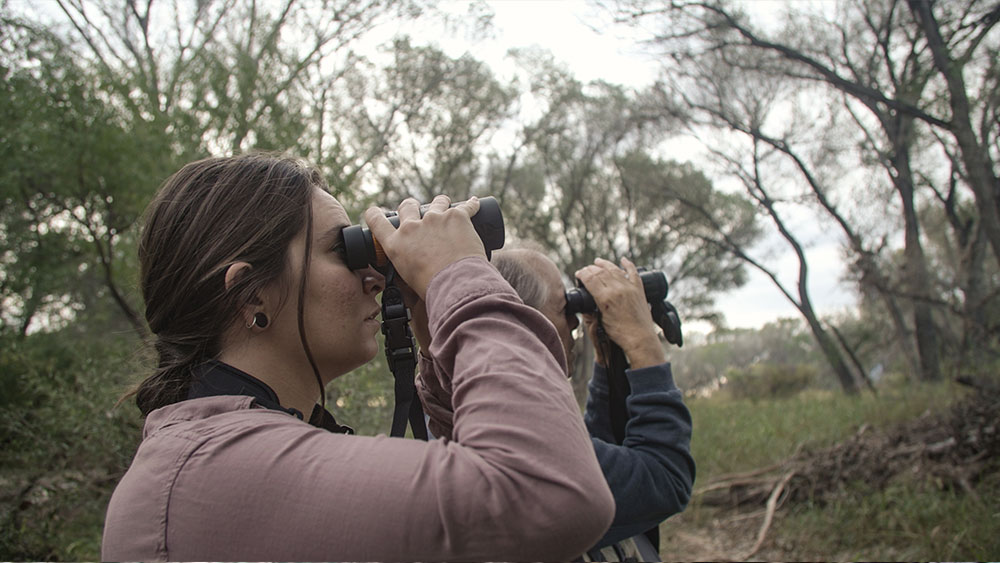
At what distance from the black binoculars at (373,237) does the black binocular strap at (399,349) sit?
4cm

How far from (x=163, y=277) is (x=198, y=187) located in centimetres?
16

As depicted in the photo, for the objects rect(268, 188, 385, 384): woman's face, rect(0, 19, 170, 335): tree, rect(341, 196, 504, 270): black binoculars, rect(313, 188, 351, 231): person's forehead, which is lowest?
rect(268, 188, 385, 384): woman's face

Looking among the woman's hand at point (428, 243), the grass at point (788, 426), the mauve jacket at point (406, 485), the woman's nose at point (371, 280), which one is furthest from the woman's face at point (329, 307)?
the grass at point (788, 426)

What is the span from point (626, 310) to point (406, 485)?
4.27 ft

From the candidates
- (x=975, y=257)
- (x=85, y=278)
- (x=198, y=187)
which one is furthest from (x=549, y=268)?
(x=975, y=257)

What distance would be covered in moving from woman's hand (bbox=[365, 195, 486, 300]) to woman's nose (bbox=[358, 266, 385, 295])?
0.14m

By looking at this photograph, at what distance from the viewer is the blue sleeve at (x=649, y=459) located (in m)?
1.62

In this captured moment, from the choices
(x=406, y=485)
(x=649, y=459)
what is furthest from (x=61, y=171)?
(x=406, y=485)

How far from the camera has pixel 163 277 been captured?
3.63 feet

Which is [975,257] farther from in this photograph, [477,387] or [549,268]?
[477,387]

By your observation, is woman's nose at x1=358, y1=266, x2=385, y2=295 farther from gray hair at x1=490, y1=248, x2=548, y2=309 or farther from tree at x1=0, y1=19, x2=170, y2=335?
tree at x1=0, y1=19, x2=170, y2=335

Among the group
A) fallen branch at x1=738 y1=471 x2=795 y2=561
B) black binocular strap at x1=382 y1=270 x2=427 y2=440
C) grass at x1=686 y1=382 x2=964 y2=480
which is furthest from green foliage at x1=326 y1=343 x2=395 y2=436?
grass at x1=686 y1=382 x2=964 y2=480

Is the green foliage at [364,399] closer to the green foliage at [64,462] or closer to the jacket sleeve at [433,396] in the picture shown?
the green foliage at [64,462]

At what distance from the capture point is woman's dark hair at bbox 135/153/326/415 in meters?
1.07
